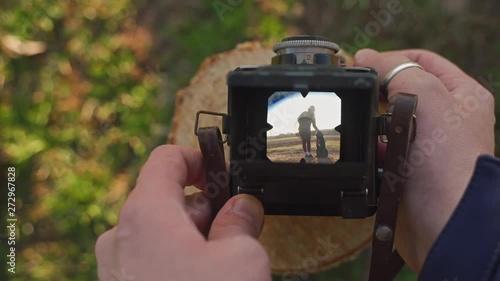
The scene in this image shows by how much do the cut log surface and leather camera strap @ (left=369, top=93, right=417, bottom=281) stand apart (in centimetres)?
27

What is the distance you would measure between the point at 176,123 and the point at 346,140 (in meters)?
0.64

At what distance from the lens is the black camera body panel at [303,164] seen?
782mm

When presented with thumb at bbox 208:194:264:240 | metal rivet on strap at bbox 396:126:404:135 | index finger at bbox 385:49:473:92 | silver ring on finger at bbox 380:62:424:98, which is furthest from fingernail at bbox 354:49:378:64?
thumb at bbox 208:194:264:240

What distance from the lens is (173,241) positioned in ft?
2.56

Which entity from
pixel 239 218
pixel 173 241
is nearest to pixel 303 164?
pixel 239 218

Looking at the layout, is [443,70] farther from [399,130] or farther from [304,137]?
[304,137]

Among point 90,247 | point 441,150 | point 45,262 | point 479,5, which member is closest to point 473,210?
point 441,150

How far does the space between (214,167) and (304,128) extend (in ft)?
0.64

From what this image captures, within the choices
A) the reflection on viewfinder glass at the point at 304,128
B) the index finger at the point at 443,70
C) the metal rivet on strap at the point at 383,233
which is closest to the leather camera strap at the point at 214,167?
the reflection on viewfinder glass at the point at 304,128

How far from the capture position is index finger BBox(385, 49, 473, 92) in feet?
3.94

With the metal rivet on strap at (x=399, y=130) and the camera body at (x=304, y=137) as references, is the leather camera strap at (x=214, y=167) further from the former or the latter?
the metal rivet on strap at (x=399, y=130)

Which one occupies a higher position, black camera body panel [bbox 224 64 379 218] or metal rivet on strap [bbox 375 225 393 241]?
black camera body panel [bbox 224 64 379 218]

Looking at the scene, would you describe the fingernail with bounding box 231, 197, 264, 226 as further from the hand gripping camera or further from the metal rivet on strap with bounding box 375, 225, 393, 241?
the metal rivet on strap with bounding box 375, 225, 393, 241

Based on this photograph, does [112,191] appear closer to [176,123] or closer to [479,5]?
[176,123]
